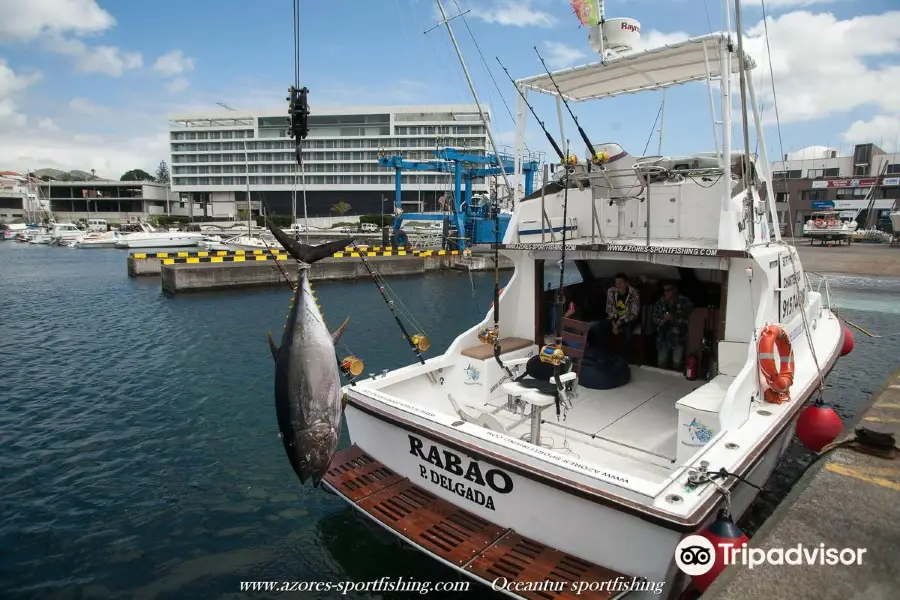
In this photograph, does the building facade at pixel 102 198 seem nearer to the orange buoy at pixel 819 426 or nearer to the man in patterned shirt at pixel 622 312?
the man in patterned shirt at pixel 622 312

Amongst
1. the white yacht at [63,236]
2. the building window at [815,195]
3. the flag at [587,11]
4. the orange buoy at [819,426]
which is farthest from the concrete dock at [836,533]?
the white yacht at [63,236]

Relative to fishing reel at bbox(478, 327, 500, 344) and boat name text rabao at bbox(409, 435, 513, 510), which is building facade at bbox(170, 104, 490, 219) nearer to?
fishing reel at bbox(478, 327, 500, 344)

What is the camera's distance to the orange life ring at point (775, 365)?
552 centimetres

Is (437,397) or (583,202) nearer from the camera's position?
(437,397)

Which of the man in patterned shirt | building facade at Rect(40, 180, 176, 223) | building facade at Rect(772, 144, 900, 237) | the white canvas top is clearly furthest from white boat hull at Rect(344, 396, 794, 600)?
building facade at Rect(40, 180, 176, 223)

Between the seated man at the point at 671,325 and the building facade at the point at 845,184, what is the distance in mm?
53847

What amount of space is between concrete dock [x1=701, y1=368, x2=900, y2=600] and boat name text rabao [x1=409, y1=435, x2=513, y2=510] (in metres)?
1.80

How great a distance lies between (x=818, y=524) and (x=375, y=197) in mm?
98734

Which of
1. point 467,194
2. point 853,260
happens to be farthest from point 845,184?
point 467,194

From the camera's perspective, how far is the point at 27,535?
19.8 feet

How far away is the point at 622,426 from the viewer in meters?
6.13

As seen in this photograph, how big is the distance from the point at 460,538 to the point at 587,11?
647 cm

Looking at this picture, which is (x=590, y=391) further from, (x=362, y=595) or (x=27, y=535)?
(x=27, y=535)

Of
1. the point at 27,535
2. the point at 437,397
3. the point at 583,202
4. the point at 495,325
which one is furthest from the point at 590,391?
the point at 27,535
